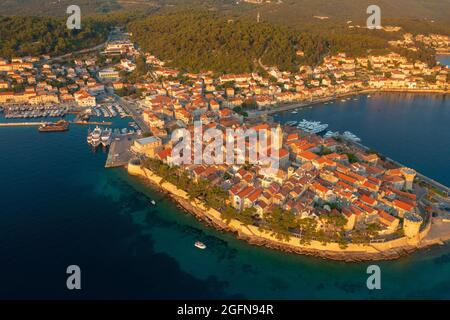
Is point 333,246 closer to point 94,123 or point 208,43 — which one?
point 94,123

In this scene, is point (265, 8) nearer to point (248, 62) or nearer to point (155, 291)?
point (248, 62)

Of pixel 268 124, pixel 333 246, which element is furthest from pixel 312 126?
pixel 333 246

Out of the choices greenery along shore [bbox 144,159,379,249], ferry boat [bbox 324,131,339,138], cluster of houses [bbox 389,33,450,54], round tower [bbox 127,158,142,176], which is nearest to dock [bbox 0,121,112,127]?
round tower [bbox 127,158,142,176]

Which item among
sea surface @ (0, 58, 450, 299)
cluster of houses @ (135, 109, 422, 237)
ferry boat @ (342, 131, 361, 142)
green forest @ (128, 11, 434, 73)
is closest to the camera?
sea surface @ (0, 58, 450, 299)

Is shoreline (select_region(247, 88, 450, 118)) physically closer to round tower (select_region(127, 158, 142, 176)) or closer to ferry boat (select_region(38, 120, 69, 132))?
round tower (select_region(127, 158, 142, 176))

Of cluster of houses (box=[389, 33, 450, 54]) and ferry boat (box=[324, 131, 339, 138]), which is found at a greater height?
Result: cluster of houses (box=[389, 33, 450, 54])

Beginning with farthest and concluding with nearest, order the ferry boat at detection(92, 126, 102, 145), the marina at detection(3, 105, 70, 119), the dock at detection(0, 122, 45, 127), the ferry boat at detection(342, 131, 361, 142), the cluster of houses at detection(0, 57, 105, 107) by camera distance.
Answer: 1. the cluster of houses at detection(0, 57, 105, 107)
2. the marina at detection(3, 105, 70, 119)
3. the dock at detection(0, 122, 45, 127)
4. the ferry boat at detection(342, 131, 361, 142)
5. the ferry boat at detection(92, 126, 102, 145)

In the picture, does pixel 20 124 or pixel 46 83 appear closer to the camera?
pixel 20 124

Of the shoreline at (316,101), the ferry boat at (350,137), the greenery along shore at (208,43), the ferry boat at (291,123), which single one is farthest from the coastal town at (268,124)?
the greenery along shore at (208,43)
